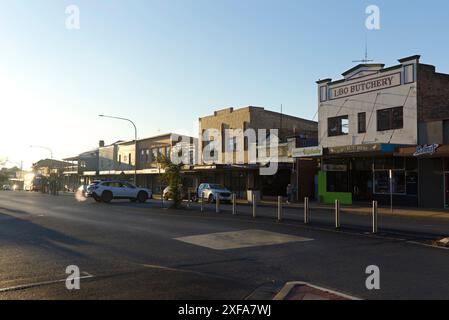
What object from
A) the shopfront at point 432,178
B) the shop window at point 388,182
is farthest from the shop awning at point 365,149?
the shop window at point 388,182

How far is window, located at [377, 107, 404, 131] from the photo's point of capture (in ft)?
94.0

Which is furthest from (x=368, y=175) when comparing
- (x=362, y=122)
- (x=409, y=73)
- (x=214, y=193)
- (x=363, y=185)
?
(x=214, y=193)

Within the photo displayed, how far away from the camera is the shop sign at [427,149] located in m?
24.1

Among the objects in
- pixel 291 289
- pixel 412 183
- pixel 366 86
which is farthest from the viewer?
pixel 366 86

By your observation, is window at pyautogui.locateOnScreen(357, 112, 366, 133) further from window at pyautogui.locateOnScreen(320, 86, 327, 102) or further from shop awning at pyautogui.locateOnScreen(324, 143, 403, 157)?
window at pyautogui.locateOnScreen(320, 86, 327, 102)

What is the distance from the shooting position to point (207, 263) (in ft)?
32.1

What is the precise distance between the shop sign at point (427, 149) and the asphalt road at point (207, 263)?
966 cm

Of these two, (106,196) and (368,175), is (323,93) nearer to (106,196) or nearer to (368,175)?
(368,175)

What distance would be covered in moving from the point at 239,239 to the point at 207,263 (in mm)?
3628

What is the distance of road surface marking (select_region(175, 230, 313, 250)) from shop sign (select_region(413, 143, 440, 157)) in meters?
13.3
